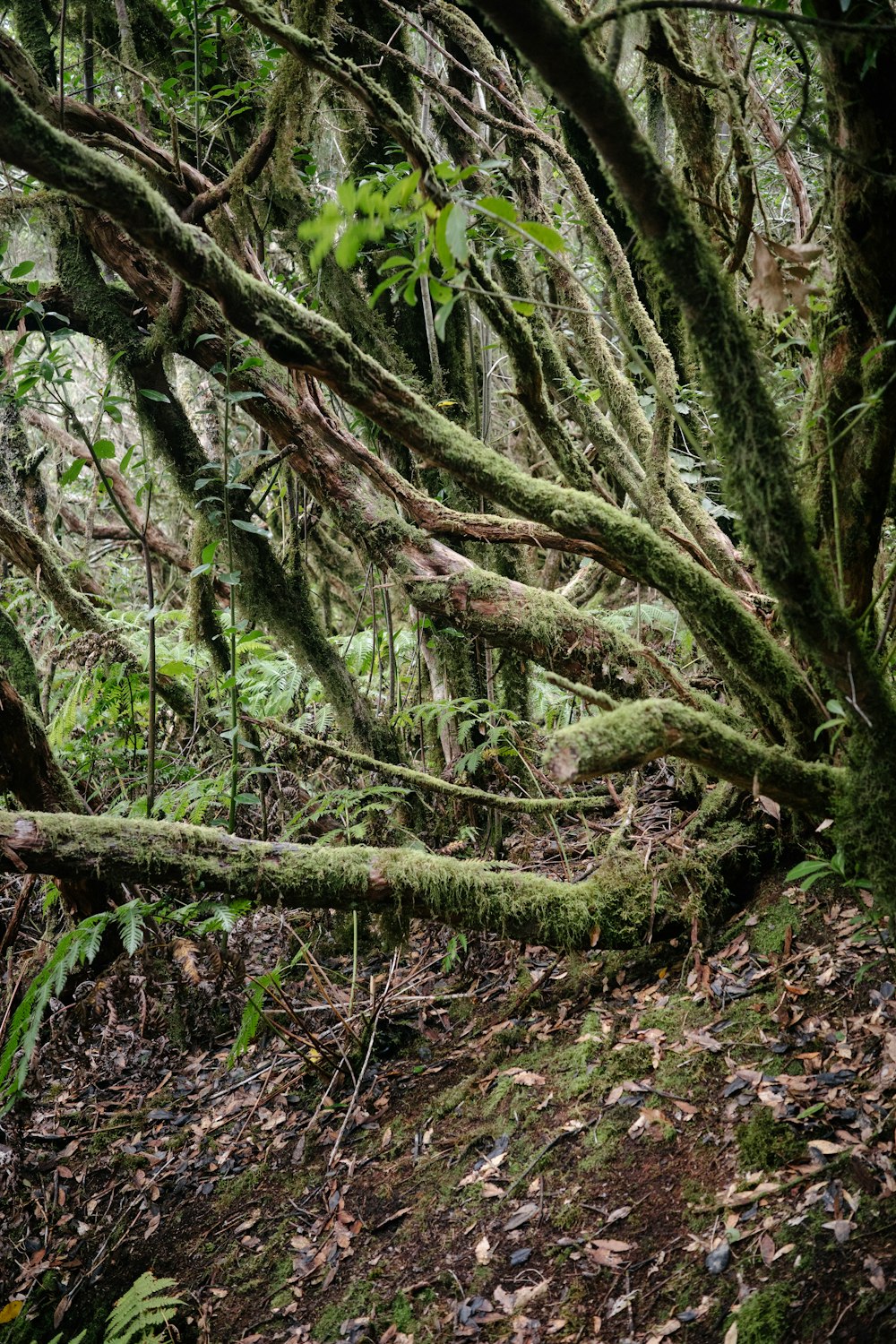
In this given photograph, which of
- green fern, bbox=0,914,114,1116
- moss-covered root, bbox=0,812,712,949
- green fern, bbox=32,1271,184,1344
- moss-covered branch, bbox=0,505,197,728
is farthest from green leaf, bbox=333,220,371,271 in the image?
moss-covered branch, bbox=0,505,197,728

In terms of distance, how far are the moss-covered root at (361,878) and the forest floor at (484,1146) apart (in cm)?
32

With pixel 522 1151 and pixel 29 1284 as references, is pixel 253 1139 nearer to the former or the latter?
pixel 29 1284

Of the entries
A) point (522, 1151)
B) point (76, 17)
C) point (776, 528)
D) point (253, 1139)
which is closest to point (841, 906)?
A: point (522, 1151)

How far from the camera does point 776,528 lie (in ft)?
6.30

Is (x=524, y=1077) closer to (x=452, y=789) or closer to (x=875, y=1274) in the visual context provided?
(x=452, y=789)

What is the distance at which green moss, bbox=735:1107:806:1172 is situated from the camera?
7.76 feet

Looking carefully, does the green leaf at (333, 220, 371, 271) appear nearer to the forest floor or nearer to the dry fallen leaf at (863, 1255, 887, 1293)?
the forest floor

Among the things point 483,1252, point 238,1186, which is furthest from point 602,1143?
point 238,1186

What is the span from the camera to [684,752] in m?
2.12

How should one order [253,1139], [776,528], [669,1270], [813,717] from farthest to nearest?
[253,1139]
[813,717]
[669,1270]
[776,528]

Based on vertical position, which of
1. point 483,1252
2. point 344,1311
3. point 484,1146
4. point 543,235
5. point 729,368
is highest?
point 543,235

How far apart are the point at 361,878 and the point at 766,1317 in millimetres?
1647

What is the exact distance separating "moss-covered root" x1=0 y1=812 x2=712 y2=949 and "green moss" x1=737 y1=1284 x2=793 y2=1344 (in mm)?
1318

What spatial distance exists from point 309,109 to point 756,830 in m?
3.69
